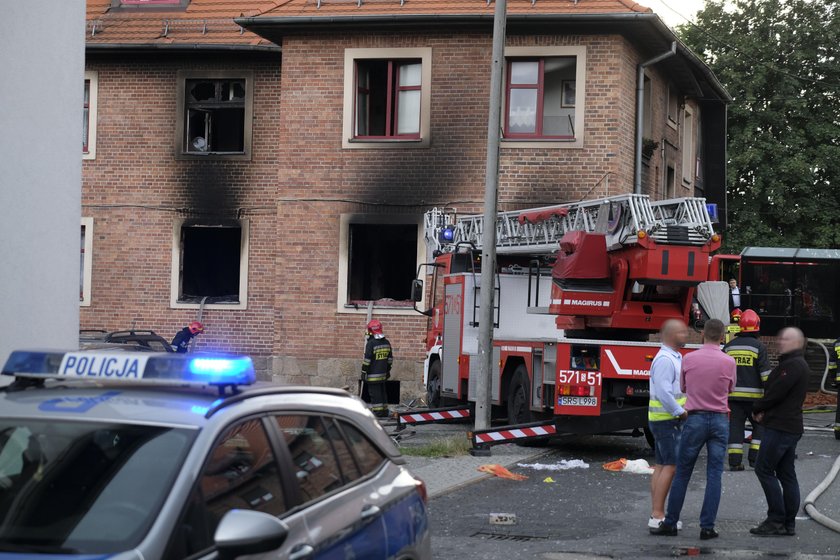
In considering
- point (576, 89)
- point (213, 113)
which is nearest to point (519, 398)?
point (576, 89)

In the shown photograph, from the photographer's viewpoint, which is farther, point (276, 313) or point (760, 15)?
point (760, 15)

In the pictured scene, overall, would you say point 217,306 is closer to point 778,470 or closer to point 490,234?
point 490,234

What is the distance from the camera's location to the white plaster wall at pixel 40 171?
10.5 metres

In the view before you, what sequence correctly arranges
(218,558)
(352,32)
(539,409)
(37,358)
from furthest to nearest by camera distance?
1. (352,32)
2. (539,409)
3. (37,358)
4. (218,558)

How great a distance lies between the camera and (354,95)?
2366 cm

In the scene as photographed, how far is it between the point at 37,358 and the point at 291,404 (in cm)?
101

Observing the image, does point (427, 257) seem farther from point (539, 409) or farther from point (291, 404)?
point (291, 404)

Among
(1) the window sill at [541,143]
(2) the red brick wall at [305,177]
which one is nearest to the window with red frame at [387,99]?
(2) the red brick wall at [305,177]

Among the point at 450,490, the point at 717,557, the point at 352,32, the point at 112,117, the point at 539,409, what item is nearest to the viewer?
the point at 717,557

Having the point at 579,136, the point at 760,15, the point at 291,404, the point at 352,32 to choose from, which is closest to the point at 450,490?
the point at 291,404

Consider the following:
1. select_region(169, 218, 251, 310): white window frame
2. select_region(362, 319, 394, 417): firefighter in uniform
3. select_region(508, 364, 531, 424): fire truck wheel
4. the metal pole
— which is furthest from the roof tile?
select_region(508, 364, 531, 424): fire truck wheel

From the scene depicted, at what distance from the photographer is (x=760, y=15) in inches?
1666

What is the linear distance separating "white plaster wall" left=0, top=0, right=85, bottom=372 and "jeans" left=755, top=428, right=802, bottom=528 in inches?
239

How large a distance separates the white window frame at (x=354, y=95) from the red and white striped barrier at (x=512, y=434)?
378 inches
